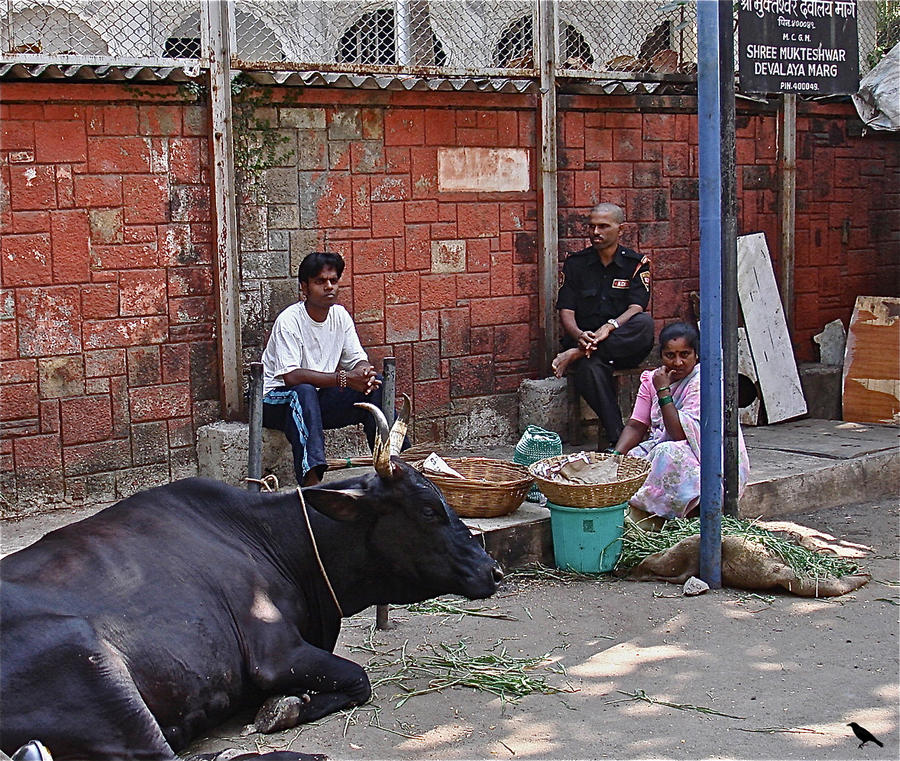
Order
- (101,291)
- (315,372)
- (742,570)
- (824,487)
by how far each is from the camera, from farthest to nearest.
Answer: (824,487) → (101,291) → (315,372) → (742,570)

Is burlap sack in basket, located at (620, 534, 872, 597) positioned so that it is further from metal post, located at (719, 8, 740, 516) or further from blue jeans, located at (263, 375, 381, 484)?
blue jeans, located at (263, 375, 381, 484)

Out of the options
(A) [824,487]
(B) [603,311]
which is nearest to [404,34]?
(B) [603,311]

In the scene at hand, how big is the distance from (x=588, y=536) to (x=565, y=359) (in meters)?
2.13

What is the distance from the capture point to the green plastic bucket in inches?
239

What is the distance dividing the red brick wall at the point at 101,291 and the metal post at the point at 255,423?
1.02 meters

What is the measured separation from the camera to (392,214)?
772 centimetres

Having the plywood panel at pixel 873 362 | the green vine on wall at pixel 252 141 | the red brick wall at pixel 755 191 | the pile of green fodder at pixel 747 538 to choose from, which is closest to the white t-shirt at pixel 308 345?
the green vine on wall at pixel 252 141

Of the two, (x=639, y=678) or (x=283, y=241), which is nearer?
(x=639, y=678)

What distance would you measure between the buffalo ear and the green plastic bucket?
177 cm

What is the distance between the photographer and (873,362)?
31.1ft

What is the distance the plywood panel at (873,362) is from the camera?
30.7 feet

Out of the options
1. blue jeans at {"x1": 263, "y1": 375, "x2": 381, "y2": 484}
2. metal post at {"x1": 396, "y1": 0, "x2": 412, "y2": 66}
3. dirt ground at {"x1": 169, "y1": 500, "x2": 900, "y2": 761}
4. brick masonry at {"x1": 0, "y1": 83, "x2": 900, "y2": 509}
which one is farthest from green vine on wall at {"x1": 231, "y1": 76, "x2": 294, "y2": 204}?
dirt ground at {"x1": 169, "y1": 500, "x2": 900, "y2": 761}

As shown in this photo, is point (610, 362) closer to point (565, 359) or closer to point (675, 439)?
point (565, 359)

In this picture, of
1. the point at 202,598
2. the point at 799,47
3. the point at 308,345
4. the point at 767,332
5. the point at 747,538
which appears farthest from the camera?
the point at 767,332
